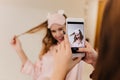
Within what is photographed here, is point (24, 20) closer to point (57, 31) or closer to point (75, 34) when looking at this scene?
point (57, 31)

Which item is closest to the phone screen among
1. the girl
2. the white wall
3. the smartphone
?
the smartphone

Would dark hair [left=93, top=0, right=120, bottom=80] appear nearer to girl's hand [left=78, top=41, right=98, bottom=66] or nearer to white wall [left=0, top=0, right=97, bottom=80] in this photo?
girl's hand [left=78, top=41, right=98, bottom=66]

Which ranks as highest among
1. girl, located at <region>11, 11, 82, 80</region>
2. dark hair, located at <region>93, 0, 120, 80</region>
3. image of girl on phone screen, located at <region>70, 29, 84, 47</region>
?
dark hair, located at <region>93, 0, 120, 80</region>

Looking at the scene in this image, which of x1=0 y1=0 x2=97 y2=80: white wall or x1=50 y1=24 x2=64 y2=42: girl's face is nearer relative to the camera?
x1=50 y1=24 x2=64 y2=42: girl's face

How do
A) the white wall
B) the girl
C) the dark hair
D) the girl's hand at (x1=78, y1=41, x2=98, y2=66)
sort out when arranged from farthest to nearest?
the white wall < the girl < the girl's hand at (x1=78, y1=41, x2=98, y2=66) < the dark hair

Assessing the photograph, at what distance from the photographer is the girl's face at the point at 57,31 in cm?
102

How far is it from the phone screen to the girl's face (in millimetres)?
235

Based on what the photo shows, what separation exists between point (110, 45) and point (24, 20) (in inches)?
Answer: 46.9

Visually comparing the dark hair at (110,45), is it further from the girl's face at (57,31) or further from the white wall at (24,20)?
the white wall at (24,20)

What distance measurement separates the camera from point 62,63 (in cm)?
44

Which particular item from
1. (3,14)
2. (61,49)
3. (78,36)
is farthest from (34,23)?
(61,49)

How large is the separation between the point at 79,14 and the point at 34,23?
0.29 meters

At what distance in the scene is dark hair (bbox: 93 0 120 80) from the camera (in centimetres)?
25

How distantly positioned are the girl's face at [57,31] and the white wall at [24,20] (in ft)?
0.97
